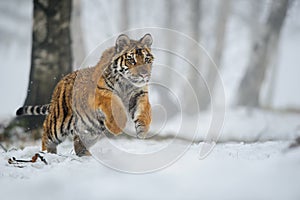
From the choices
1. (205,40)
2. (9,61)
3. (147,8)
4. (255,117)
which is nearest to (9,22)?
(9,61)

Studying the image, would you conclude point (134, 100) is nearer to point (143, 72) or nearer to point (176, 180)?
point (143, 72)

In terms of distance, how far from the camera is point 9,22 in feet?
102

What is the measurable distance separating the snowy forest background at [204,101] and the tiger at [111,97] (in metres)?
0.47

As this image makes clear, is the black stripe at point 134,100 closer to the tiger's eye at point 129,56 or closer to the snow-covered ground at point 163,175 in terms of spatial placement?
the tiger's eye at point 129,56

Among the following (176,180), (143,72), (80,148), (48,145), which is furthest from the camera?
(48,145)

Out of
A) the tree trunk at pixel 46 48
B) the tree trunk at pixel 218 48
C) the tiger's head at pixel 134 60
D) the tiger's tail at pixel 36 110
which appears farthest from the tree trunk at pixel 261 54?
the tiger's head at pixel 134 60

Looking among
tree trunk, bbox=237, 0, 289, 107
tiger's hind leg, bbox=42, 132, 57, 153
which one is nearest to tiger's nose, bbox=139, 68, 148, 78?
tiger's hind leg, bbox=42, 132, 57, 153

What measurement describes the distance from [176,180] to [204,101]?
42.7ft

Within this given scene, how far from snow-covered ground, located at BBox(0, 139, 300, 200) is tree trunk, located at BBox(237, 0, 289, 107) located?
32.1ft

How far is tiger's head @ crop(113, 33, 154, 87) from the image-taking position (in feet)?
15.5

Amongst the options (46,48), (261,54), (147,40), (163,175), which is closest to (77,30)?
(46,48)

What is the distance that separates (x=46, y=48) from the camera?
25.0ft

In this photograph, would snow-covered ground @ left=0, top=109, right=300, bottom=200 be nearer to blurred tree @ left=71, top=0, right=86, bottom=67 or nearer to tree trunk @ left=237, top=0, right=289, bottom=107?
blurred tree @ left=71, top=0, right=86, bottom=67

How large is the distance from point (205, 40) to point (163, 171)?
23928 mm
